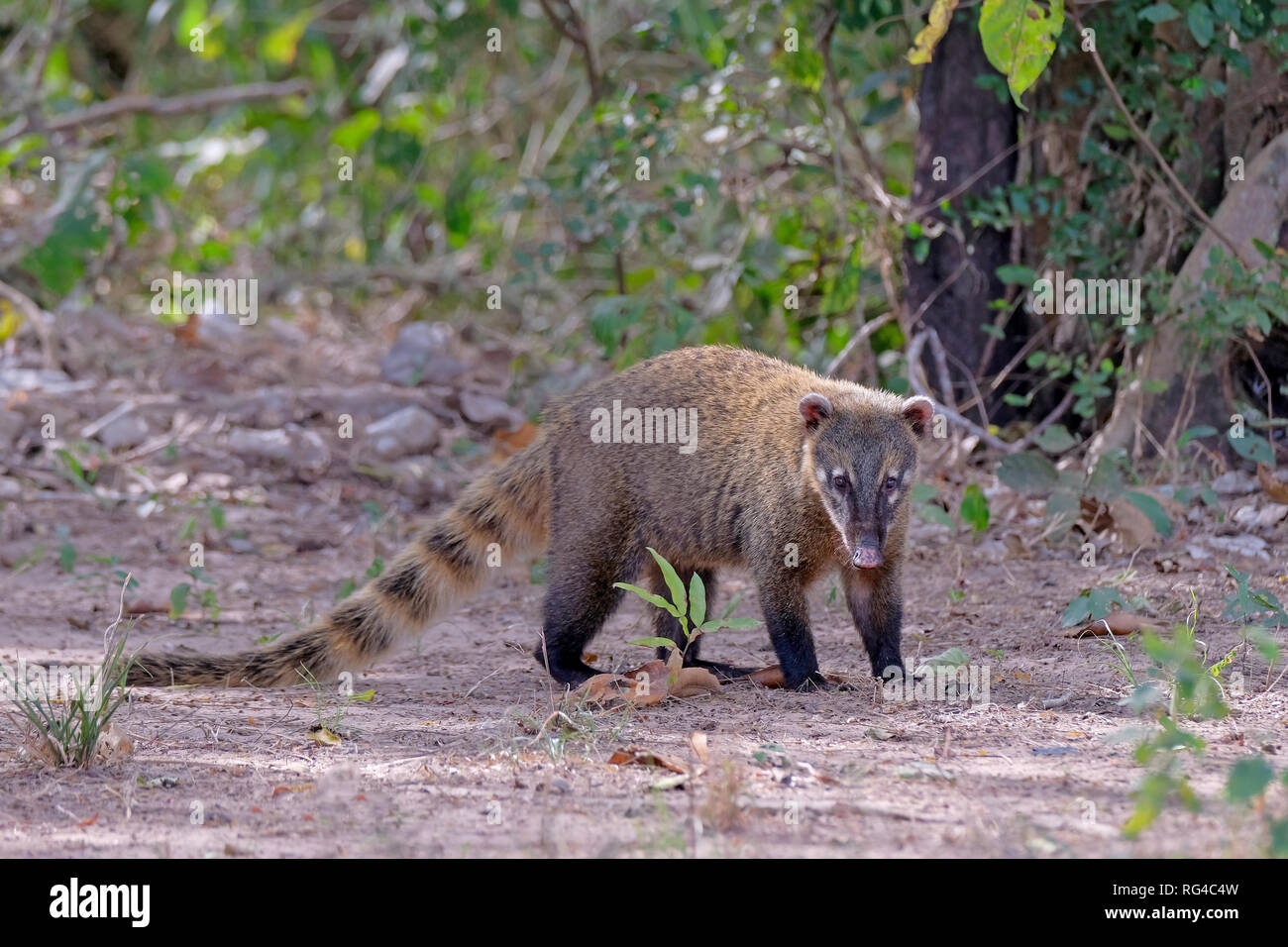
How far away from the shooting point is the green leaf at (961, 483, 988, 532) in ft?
21.8

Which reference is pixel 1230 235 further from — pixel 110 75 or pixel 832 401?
pixel 110 75

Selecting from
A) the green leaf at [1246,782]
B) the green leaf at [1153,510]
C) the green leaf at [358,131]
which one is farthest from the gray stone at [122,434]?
the green leaf at [1246,782]

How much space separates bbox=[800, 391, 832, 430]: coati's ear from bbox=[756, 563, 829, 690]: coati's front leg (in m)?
0.58

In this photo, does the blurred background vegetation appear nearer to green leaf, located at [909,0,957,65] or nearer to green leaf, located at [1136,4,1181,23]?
green leaf, located at [1136,4,1181,23]

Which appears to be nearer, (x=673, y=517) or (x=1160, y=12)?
(x=673, y=517)

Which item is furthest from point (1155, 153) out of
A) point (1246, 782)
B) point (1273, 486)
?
point (1246, 782)

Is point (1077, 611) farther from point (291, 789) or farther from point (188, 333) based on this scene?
point (188, 333)

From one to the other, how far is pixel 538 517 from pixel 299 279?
6.54m

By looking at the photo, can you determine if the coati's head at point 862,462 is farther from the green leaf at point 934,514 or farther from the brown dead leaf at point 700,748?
the brown dead leaf at point 700,748

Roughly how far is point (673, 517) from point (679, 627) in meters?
0.51

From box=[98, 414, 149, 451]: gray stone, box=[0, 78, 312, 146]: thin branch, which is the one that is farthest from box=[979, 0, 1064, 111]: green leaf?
box=[0, 78, 312, 146]: thin branch

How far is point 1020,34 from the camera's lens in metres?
5.60

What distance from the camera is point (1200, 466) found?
705 centimetres

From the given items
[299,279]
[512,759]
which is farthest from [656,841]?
[299,279]
